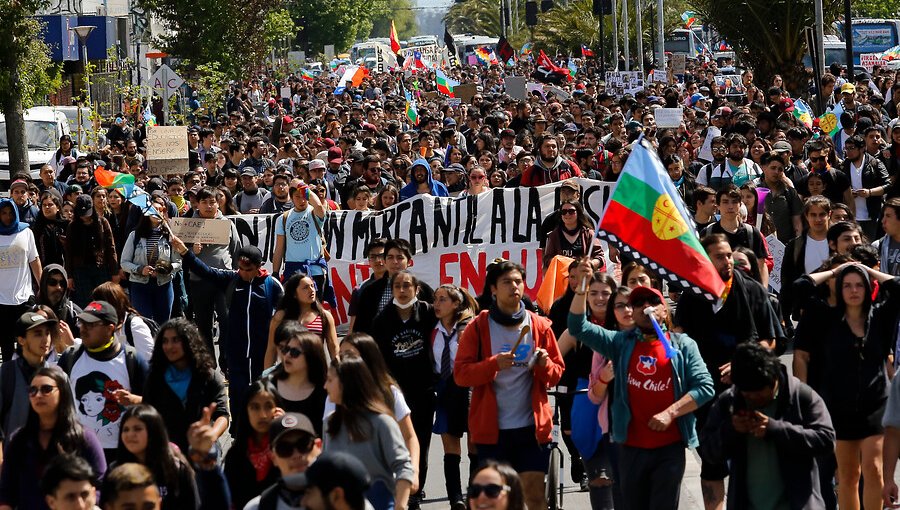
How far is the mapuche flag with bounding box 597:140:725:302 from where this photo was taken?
24.7 feet

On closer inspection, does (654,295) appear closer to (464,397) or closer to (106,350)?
(464,397)

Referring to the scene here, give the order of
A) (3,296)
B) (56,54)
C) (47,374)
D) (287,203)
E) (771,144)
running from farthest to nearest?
(56,54) → (771,144) → (287,203) → (3,296) → (47,374)

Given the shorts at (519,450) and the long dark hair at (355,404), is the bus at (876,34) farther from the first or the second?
the long dark hair at (355,404)

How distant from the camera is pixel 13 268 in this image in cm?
1247

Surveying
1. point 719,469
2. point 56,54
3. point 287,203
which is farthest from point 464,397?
point 56,54

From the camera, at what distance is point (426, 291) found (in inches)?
368

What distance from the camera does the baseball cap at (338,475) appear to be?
17.5 ft

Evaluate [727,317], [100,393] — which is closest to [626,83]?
[727,317]

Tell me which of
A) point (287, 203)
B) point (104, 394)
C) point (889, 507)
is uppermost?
point (287, 203)

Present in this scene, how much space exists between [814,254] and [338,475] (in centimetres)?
633

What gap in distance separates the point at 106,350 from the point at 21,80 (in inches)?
685

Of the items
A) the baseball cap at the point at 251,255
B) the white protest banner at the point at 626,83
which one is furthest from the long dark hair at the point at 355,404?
the white protest banner at the point at 626,83

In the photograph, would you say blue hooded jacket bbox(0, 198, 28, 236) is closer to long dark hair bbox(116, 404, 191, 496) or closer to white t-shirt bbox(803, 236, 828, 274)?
white t-shirt bbox(803, 236, 828, 274)

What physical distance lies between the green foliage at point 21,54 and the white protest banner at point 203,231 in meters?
12.0
